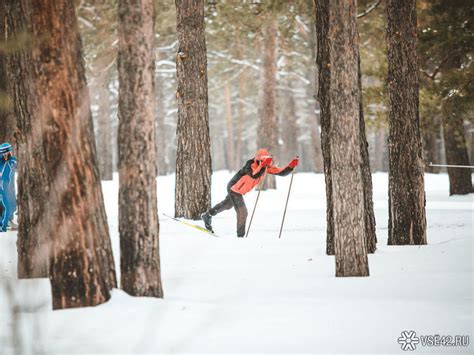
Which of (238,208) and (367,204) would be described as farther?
(238,208)

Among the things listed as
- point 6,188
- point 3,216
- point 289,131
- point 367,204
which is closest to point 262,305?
point 367,204

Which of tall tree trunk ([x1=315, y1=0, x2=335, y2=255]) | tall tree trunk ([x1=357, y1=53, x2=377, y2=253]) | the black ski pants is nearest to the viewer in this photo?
tall tree trunk ([x1=315, y1=0, x2=335, y2=255])

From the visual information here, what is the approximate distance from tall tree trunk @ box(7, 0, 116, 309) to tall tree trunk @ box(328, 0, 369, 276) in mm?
2659

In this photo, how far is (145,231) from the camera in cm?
509

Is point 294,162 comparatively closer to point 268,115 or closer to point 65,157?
point 65,157

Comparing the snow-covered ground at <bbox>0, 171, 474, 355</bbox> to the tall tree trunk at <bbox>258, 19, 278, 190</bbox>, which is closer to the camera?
the snow-covered ground at <bbox>0, 171, 474, 355</bbox>

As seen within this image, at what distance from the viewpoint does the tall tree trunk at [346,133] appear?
613 cm

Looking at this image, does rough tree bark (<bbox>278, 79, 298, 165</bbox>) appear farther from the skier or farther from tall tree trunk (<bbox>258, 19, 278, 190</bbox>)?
the skier

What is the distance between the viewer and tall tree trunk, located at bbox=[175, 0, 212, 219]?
11.7 m

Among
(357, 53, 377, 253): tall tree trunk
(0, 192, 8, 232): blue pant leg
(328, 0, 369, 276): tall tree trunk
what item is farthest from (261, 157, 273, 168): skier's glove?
(0, 192, 8, 232): blue pant leg

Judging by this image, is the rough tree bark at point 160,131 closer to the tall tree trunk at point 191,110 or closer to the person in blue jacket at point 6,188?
the tall tree trunk at point 191,110

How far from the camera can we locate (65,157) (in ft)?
15.3

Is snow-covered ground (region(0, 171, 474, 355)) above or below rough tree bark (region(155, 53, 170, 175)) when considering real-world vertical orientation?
below
